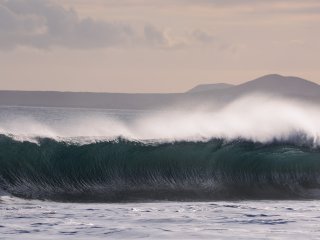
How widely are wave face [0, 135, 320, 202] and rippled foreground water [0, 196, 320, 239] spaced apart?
7.94ft

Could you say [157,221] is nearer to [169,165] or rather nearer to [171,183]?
[171,183]

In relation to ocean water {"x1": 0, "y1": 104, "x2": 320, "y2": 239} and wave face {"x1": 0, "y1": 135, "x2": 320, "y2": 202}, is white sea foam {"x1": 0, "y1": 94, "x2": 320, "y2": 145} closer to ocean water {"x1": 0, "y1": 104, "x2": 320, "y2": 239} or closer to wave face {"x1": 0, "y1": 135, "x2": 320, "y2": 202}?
ocean water {"x1": 0, "y1": 104, "x2": 320, "y2": 239}

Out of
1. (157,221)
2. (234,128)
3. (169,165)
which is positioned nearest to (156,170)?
(169,165)

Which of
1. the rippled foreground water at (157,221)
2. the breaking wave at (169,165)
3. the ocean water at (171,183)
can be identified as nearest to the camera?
the rippled foreground water at (157,221)

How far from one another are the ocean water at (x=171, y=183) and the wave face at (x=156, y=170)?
1.1 inches

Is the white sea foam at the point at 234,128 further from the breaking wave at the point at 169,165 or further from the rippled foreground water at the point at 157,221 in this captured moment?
the rippled foreground water at the point at 157,221

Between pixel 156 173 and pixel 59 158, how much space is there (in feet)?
8.80

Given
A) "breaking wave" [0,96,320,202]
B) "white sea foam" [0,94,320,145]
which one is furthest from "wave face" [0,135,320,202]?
"white sea foam" [0,94,320,145]

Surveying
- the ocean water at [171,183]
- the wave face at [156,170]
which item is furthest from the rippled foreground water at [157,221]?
the wave face at [156,170]

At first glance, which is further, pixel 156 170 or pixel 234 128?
pixel 234 128

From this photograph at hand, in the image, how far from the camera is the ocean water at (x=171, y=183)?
Answer: 15539 mm

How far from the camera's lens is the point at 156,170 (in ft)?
81.4

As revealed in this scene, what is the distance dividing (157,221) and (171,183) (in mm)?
7541

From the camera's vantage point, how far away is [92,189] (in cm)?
2275
